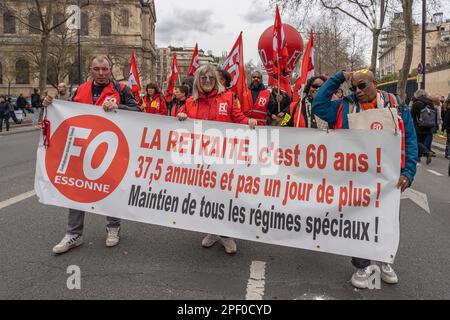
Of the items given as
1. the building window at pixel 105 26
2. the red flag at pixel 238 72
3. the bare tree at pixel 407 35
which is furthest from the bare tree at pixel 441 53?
the red flag at pixel 238 72

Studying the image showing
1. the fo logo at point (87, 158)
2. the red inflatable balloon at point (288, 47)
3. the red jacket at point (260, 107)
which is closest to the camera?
the fo logo at point (87, 158)

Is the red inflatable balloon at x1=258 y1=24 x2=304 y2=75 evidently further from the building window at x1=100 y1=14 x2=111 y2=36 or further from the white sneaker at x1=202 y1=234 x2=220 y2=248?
the building window at x1=100 y1=14 x2=111 y2=36

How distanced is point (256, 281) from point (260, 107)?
12.1 feet

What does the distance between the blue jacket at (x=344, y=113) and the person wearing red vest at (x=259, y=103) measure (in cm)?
302

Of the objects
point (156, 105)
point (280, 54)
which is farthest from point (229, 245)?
point (156, 105)

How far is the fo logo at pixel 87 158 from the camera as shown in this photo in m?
4.21

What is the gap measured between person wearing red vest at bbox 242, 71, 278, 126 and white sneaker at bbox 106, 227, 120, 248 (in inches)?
122

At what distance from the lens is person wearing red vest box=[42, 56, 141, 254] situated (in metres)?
4.28

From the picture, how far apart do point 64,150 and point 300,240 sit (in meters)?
2.54

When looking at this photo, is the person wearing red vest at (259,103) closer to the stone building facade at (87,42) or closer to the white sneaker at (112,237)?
the white sneaker at (112,237)

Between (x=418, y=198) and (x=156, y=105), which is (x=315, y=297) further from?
(x=156, y=105)

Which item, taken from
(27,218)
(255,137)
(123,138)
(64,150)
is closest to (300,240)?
(255,137)

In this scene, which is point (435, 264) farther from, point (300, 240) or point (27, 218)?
point (27, 218)

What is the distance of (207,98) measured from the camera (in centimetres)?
436
